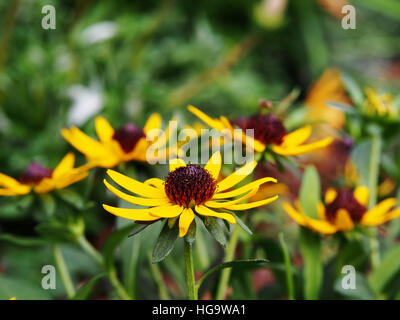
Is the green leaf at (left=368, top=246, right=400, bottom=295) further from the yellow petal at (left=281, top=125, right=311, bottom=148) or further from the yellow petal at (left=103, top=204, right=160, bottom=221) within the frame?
the yellow petal at (left=103, top=204, right=160, bottom=221)

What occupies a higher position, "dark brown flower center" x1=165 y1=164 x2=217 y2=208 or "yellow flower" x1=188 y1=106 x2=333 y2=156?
"yellow flower" x1=188 y1=106 x2=333 y2=156

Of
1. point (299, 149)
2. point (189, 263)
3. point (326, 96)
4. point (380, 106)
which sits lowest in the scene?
point (189, 263)

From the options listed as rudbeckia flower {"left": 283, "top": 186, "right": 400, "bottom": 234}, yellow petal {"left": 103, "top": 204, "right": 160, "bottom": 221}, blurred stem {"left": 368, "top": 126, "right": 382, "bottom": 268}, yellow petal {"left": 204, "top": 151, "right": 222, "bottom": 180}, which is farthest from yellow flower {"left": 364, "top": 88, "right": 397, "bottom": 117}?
yellow petal {"left": 103, "top": 204, "right": 160, "bottom": 221}

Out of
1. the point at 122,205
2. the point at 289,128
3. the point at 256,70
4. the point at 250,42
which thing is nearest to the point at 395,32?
the point at 256,70

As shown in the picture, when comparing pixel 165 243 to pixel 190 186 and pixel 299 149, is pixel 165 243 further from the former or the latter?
pixel 299 149

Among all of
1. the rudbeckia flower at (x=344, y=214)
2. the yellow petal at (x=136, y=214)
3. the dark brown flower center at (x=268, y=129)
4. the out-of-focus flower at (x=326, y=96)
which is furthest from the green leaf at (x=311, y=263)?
the out-of-focus flower at (x=326, y=96)

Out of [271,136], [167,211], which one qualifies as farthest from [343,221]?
[167,211]

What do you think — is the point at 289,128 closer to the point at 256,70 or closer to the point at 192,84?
the point at 192,84

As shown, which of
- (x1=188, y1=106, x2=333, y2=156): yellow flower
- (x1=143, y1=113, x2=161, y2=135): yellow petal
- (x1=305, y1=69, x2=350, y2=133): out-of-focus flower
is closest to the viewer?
(x1=188, y1=106, x2=333, y2=156): yellow flower
